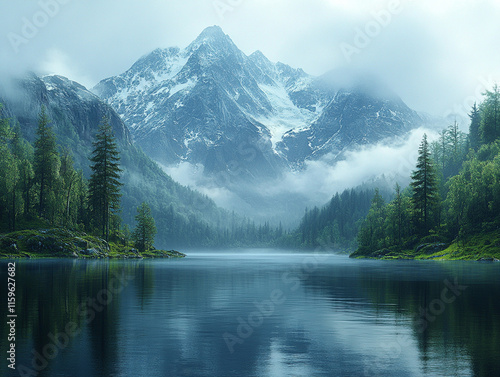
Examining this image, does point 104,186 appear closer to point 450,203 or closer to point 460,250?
point 460,250

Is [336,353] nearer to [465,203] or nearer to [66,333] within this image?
[66,333]

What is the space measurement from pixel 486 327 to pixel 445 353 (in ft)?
21.2

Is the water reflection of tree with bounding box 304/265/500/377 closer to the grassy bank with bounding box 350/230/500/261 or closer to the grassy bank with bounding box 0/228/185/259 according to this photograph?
the grassy bank with bounding box 350/230/500/261

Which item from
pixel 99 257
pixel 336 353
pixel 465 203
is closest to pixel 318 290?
pixel 336 353

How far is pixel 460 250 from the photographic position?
124500 millimetres

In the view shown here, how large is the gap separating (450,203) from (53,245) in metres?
107

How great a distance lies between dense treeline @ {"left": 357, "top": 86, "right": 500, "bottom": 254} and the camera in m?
130

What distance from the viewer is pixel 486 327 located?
2467 cm

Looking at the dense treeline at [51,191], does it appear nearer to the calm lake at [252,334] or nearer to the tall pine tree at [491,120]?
the calm lake at [252,334]

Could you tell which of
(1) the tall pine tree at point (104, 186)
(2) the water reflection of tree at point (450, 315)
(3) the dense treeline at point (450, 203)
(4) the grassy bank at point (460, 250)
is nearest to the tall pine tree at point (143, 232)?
(1) the tall pine tree at point (104, 186)

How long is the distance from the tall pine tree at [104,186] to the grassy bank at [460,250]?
77832mm

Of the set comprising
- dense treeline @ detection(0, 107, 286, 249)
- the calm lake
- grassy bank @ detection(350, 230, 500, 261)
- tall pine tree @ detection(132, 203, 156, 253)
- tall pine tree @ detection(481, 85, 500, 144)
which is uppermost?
tall pine tree @ detection(481, 85, 500, 144)

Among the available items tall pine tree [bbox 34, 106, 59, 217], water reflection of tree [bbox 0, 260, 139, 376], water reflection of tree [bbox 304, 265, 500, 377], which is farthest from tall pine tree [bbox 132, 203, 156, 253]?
water reflection of tree [bbox 0, 260, 139, 376]

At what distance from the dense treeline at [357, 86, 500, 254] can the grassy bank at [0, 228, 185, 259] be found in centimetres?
8329
